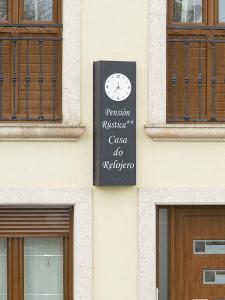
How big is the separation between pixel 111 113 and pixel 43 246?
1.64 meters

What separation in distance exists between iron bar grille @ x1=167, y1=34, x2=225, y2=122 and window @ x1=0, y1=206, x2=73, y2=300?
1.68 m

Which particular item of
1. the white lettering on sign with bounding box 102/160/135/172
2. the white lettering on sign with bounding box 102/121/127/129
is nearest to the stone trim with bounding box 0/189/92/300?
the white lettering on sign with bounding box 102/160/135/172

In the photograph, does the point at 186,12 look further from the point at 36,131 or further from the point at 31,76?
the point at 36,131

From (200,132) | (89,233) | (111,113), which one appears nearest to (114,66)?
(111,113)

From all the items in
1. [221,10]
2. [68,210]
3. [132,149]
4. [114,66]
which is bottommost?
[68,210]

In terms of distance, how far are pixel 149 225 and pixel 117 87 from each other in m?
1.51

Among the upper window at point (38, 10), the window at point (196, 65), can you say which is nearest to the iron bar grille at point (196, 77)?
the window at point (196, 65)

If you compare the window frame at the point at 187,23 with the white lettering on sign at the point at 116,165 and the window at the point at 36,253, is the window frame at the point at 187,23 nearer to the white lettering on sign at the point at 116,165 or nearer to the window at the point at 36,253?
the white lettering on sign at the point at 116,165

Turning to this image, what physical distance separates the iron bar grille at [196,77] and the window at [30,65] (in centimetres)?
123

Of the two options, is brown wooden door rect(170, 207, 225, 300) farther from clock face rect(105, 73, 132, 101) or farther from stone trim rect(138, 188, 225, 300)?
clock face rect(105, 73, 132, 101)

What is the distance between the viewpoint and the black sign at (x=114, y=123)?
10.4 m

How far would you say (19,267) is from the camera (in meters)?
10.6

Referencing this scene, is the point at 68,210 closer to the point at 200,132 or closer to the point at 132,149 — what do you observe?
the point at 132,149

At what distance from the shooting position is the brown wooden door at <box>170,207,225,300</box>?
35.4 ft
